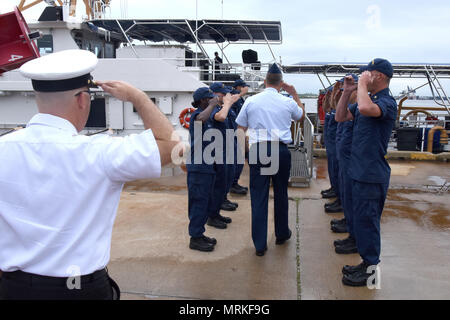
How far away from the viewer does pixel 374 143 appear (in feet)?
10.2

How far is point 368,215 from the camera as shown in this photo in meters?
3.10

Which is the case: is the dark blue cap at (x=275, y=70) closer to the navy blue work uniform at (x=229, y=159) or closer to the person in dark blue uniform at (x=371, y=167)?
the person in dark blue uniform at (x=371, y=167)

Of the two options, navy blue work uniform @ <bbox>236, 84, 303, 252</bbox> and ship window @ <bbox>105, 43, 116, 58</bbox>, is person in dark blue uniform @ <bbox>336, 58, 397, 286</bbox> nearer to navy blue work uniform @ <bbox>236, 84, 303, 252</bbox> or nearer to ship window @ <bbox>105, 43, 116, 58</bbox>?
navy blue work uniform @ <bbox>236, 84, 303, 252</bbox>

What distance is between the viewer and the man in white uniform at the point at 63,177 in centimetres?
129

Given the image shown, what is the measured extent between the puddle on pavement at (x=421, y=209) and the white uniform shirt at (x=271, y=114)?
7.68 ft

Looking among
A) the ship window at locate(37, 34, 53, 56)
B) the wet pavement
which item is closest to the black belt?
the wet pavement

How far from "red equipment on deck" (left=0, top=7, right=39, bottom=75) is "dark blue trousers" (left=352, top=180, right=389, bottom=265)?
2930 mm

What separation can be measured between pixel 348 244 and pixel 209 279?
1552 millimetres

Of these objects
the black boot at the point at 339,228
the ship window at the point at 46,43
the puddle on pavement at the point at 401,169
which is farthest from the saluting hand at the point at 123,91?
the ship window at the point at 46,43

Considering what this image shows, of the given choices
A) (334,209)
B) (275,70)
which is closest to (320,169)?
(334,209)

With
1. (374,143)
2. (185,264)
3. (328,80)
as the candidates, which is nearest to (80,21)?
(328,80)

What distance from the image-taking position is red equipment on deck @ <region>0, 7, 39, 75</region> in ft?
9.89
